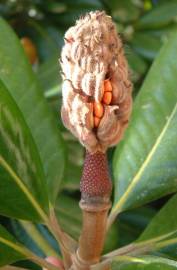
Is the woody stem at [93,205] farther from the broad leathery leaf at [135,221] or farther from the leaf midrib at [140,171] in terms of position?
the broad leathery leaf at [135,221]

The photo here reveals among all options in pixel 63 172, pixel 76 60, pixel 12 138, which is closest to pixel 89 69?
pixel 76 60

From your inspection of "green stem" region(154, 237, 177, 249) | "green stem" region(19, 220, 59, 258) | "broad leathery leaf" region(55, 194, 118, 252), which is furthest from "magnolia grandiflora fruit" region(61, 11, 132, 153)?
"broad leathery leaf" region(55, 194, 118, 252)

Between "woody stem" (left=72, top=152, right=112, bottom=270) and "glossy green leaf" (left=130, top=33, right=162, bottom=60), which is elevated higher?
"woody stem" (left=72, top=152, right=112, bottom=270)

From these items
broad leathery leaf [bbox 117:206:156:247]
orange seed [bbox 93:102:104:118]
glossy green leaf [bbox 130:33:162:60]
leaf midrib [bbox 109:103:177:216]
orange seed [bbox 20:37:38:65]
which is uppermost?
orange seed [bbox 93:102:104:118]

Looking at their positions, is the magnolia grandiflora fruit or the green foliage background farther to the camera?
the green foliage background

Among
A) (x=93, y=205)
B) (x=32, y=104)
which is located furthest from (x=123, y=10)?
(x=93, y=205)

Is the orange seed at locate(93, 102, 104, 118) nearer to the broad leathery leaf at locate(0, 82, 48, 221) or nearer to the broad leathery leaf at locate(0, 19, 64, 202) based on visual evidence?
the broad leathery leaf at locate(0, 82, 48, 221)

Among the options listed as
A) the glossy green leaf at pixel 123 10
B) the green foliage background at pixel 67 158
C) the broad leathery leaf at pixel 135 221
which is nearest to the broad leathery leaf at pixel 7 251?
the green foliage background at pixel 67 158

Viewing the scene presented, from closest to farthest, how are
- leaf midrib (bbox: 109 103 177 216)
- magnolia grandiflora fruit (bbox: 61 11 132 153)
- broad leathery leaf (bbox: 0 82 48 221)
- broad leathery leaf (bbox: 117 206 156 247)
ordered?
magnolia grandiflora fruit (bbox: 61 11 132 153) < broad leathery leaf (bbox: 0 82 48 221) < leaf midrib (bbox: 109 103 177 216) < broad leathery leaf (bbox: 117 206 156 247)
